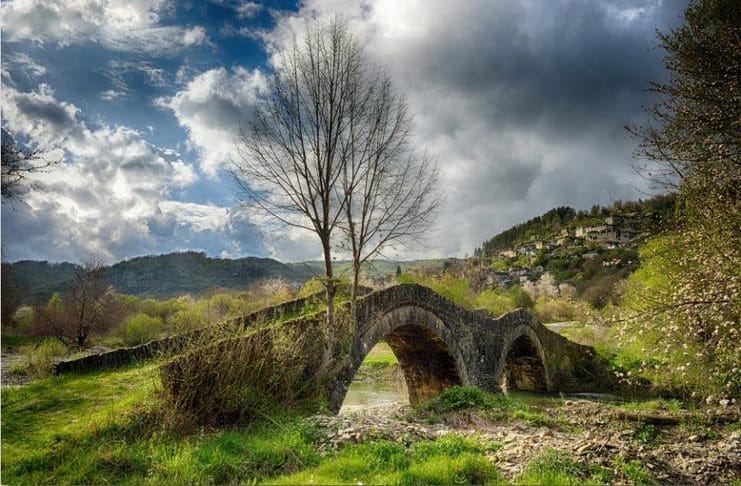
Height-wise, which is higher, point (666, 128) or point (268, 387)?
point (666, 128)

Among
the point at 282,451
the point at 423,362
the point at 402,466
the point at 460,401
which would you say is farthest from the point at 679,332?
the point at 423,362

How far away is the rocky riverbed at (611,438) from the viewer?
24.1 ft

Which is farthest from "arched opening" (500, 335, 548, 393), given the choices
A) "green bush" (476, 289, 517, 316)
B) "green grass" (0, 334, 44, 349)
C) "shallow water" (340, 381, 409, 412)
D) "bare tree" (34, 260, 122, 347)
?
"green grass" (0, 334, 44, 349)

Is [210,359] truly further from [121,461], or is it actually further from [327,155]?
[327,155]

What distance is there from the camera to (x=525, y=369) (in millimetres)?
33469

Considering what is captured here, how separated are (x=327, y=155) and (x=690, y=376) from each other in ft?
46.5

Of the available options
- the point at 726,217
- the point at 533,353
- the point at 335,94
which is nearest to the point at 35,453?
the point at 335,94

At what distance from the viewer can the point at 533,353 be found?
3253 centimetres

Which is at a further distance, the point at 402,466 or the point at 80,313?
the point at 80,313

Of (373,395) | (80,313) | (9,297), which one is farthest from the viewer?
(9,297)

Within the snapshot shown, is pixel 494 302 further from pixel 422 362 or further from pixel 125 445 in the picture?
pixel 125 445

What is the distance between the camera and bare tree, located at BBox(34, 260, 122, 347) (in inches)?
1222

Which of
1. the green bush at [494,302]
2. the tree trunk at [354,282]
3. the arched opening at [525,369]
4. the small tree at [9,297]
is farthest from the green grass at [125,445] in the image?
the green bush at [494,302]

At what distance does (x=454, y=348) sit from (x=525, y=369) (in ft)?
52.1
